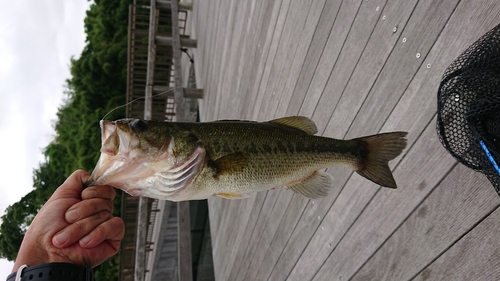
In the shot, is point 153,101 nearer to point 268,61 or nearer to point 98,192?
point 268,61

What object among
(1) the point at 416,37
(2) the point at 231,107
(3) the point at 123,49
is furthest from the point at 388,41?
(3) the point at 123,49

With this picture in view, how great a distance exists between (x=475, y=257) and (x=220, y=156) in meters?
1.10

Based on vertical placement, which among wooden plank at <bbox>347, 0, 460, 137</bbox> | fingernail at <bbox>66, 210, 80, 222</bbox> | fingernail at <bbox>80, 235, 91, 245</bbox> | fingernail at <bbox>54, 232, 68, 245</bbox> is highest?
wooden plank at <bbox>347, 0, 460, 137</bbox>

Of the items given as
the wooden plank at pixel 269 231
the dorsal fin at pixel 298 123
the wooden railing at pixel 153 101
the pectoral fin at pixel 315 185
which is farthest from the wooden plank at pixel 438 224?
the wooden railing at pixel 153 101

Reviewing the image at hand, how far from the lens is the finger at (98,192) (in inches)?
50.8

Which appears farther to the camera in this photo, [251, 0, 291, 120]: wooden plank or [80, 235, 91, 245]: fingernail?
[251, 0, 291, 120]: wooden plank

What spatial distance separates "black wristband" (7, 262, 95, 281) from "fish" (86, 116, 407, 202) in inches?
11.6

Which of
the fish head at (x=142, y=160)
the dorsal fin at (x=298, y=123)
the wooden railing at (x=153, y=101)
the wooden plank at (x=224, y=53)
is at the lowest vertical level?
the wooden railing at (x=153, y=101)

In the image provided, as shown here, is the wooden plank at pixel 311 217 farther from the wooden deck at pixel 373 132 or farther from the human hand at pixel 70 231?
the human hand at pixel 70 231

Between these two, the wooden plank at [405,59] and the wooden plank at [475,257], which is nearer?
the wooden plank at [475,257]

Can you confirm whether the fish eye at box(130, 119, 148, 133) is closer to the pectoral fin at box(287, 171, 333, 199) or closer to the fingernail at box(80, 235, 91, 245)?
the fingernail at box(80, 235, 91, 245)

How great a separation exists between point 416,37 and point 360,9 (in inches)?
20.2

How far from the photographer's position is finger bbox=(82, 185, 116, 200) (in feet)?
4.23

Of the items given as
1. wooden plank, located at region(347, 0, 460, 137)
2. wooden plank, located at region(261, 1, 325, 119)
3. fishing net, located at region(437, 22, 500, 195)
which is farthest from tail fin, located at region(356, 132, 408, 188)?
wooden plank, located at region(261, 1, 325, 119)
